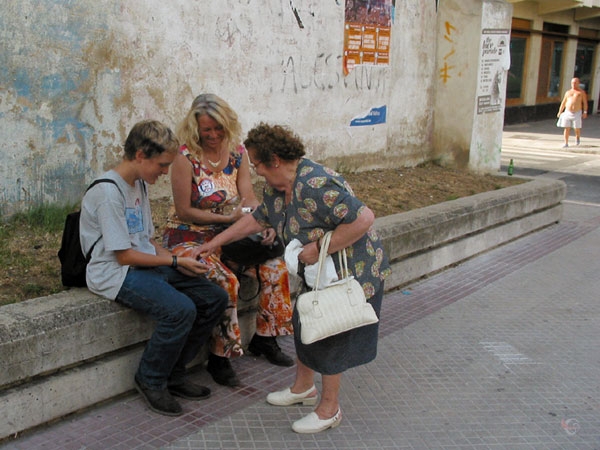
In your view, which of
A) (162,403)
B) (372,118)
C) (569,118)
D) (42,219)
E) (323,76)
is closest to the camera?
(162,403)

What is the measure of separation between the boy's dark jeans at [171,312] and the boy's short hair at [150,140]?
2.04 feet

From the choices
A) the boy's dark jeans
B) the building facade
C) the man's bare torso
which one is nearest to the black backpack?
the boy's dark jeans

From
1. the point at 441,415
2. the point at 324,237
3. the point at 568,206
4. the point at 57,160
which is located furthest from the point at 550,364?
the point at 568,206

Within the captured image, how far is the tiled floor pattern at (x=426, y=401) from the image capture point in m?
3.19

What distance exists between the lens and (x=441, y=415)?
350 centimetres

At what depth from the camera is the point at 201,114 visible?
3.85 meters

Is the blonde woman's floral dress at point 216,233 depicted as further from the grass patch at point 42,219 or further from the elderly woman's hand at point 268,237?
the grass patch at point 42,219

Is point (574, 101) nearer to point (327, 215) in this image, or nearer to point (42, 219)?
point (42, 219)

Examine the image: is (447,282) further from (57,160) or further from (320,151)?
(57,160)

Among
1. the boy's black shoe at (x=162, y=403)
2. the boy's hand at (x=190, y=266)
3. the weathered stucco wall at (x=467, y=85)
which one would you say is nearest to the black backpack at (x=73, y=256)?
the boy's hand at (x=190, y=266)

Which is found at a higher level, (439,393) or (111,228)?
(111,228)

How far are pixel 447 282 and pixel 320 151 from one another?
2.56 meters

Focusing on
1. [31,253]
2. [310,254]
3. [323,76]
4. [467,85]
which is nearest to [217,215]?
[310,254]

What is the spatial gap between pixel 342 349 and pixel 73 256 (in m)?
1.47
